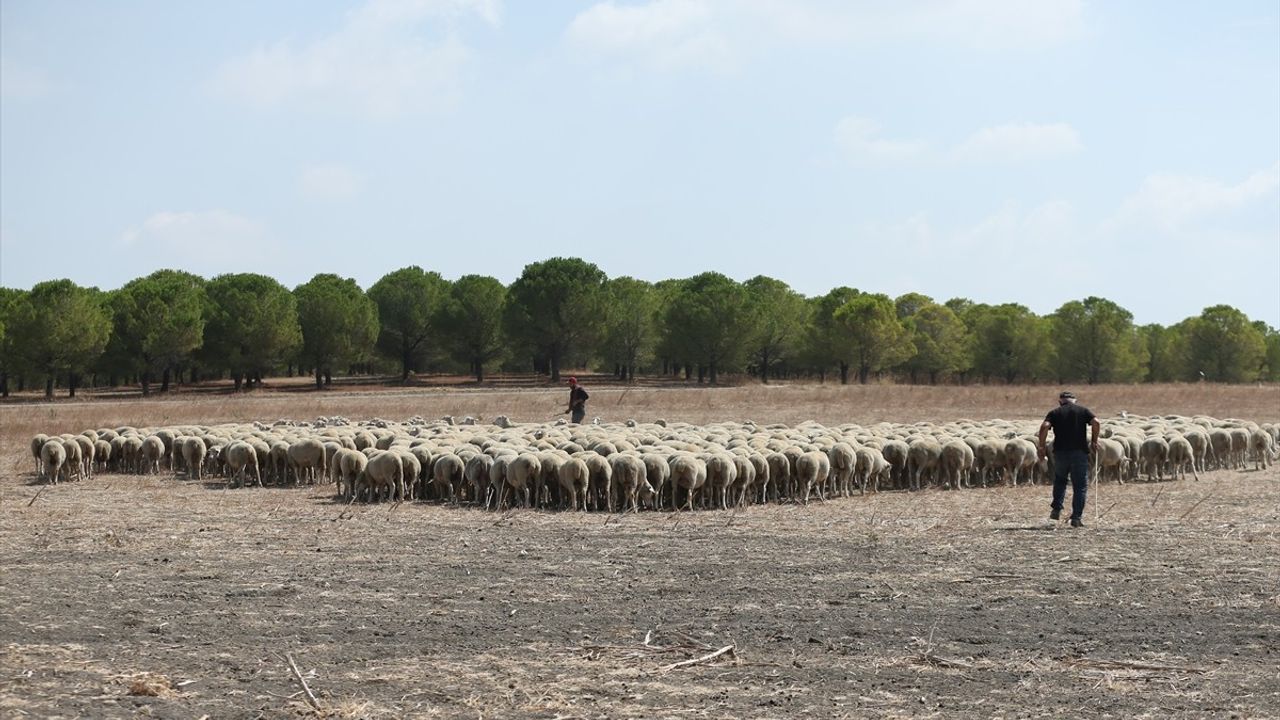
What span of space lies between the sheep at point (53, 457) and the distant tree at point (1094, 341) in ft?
234

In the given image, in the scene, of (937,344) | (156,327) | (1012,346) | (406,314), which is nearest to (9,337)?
(156,327)

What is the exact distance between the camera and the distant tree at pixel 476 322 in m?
80.2

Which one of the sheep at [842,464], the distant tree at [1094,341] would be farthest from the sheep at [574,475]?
the distant tree at [1094,341]

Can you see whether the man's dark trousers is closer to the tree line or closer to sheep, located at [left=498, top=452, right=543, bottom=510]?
sheep, located at [left=498, top=452, right=543, bottom=510]

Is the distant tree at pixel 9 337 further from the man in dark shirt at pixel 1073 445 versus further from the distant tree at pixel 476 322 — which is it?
the man in dark shirt at pixel 1073 445

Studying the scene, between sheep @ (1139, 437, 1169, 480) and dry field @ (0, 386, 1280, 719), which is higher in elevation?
sheep @ (1139, 437, 1169, 480)

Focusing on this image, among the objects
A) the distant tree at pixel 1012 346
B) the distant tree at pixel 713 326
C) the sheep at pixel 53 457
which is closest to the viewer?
the sheep at pixel 53 457

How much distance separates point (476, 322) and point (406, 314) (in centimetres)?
609

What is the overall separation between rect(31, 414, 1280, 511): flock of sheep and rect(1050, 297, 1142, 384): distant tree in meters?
56.1

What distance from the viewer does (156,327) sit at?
65.5 meters

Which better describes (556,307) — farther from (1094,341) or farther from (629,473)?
(629,473)

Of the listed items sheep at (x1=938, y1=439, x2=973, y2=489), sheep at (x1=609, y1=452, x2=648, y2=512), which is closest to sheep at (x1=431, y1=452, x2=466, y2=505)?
sheep at (x1=609, y1=452, x2=648, y2=512)

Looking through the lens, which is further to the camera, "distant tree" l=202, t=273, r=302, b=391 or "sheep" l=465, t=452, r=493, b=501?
"distant tree" l=202, t=273, r=302, b=391

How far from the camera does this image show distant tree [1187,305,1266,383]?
272 ft
